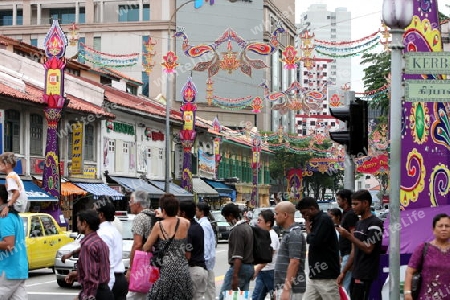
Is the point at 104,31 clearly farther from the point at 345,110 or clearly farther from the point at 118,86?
the point at 345,110

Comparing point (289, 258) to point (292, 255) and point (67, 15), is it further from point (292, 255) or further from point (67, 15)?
point (67, 15)

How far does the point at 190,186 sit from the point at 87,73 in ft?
26.6

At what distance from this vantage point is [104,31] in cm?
8800

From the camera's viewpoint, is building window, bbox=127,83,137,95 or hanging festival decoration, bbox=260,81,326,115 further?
building window, bbox=127,83,137,95

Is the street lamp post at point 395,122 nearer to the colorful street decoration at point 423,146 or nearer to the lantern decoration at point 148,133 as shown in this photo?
the colorful street decoration at point 423,146

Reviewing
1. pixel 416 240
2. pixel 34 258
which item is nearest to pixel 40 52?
pixel 34 258

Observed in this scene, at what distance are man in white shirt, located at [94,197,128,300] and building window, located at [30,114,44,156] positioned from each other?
1071 inches

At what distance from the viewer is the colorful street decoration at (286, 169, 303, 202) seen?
91.8 meters

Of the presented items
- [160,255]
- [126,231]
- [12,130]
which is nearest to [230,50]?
[12,130]

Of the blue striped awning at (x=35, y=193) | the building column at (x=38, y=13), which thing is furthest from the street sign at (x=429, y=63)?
the building column at (x=38, y=13)

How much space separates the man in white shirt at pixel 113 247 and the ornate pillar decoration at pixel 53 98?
938 inches

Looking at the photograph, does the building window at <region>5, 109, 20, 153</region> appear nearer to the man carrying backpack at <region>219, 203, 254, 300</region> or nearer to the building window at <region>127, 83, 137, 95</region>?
the building window at <region>127, 83, 137, 95</region>

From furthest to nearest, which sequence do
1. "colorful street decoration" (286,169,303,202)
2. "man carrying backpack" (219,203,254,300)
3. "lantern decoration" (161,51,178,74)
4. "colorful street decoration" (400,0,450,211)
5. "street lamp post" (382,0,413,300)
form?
1. "colorful street decoration" (286,169,303,202)
2. "lantern decoration" (161,51,178,74)
3. "man carrying backpack" (219,203,254,300)
4. "colorful street decoration" (400,0,450,211)
5. "street lamp post" (382,0,413,300)

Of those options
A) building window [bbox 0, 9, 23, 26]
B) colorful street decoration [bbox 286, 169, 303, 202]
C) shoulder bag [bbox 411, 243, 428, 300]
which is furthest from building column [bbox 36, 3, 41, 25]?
shoulder bag [bbox 411, 243, 428, 300]
